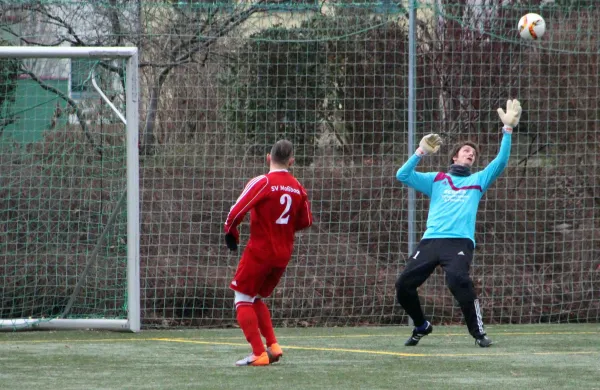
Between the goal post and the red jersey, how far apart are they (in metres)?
3.77

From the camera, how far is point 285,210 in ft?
25.1

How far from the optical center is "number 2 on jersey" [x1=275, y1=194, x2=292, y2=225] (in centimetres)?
761

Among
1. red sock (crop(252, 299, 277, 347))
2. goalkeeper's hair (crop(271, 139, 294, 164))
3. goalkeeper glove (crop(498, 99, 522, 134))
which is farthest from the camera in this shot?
goalkeeper glove (crop(498, 99, 522, 134))

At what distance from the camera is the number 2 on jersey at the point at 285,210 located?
7.61 meters

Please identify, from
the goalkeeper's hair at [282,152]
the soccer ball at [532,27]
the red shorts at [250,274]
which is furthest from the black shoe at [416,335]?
the soccer ball at [532,27]

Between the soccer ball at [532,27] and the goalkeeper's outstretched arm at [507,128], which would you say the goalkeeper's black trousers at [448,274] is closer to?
the goalkeeper's outstretched arm at [507,128]

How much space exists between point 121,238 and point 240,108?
7.26 ft

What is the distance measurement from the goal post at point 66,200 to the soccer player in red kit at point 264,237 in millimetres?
3744

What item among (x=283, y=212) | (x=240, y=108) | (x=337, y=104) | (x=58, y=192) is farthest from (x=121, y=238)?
(x=283, y=212)

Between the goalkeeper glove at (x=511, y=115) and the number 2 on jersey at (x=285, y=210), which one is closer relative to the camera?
the number 2 on jersey at (x=285, y=210)

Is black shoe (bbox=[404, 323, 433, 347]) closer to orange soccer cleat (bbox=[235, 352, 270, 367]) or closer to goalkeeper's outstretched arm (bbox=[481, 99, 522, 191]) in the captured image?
goalkeeper's outstretched arm (bbox=[481, 99, 522, 191])

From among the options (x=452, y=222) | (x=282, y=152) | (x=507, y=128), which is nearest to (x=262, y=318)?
(x=282, y=152)

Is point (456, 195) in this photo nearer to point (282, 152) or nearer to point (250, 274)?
point (282, 152)

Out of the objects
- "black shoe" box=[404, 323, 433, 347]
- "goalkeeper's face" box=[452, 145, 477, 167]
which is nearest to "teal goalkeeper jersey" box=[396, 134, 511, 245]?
"goalkeeper's face" box=[452, 145, 477, 167]
